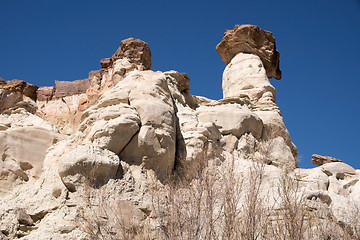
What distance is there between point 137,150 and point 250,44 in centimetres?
1466

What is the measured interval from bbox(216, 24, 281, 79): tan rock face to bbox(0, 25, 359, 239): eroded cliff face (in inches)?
113

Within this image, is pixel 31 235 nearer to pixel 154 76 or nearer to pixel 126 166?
pixel 126 166

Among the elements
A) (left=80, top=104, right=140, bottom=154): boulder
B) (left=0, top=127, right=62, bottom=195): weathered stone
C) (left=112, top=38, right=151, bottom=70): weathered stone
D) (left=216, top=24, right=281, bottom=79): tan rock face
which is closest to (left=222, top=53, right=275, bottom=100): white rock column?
(left=216, top=24, right=281, bottom=79): tan rock face

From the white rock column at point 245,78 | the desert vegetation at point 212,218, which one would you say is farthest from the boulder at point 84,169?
the white rock column at point 245,78

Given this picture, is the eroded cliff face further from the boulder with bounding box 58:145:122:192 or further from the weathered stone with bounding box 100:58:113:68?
the weathered stone with bounding box 100:58:113:68

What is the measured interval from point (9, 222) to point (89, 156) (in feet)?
9.33

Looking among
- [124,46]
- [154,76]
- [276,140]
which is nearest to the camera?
[154,76]

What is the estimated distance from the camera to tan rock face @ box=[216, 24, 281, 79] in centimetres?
2675

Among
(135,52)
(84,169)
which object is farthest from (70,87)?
(84,169)

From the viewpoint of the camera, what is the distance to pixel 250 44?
26.8 m

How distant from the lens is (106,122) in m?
14.7

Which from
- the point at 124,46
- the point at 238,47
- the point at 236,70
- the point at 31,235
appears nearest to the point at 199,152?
the point at 31,235

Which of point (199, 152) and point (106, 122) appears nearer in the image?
point (106, 122)

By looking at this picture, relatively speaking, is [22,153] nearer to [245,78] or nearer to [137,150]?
[137,150]
